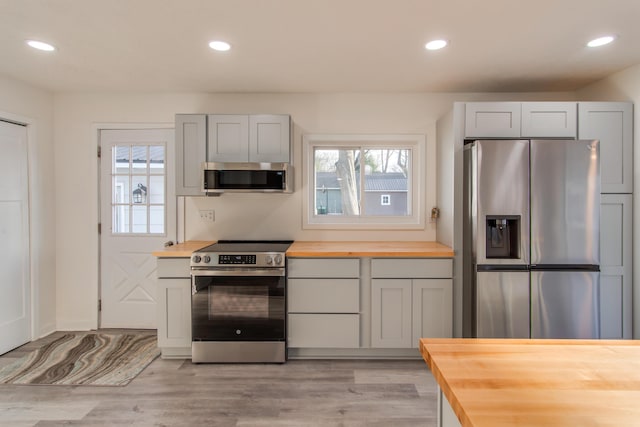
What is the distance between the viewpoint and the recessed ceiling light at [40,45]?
8.20 ft

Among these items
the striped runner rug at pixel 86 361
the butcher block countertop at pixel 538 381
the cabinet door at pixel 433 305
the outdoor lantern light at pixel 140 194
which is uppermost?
the outdoor lantern light at pixel 140 194

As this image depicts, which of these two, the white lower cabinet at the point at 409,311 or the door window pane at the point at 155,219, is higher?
the door window pane at the point at 155,219

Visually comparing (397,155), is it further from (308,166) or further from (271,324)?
(271,324)

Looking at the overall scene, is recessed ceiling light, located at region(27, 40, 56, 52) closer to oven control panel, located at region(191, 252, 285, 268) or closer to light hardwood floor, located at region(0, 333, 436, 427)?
oven control panel, located at region(191, 252, 285, 268)

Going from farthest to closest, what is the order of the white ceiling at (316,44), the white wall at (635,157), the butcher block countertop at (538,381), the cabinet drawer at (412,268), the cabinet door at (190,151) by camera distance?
the cabinet door at (190,151) < the cabinet drawer at (412,268) < the white wall at (635,157) < the white ceiling at (316,44) < the butcher block countertop at (538,381)

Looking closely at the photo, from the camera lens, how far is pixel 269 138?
3314mm

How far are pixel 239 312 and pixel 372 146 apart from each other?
2.04 meters

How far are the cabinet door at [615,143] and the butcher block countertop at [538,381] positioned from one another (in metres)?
2.34

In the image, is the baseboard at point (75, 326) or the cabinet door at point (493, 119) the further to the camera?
the baseboard at point (75, 326)

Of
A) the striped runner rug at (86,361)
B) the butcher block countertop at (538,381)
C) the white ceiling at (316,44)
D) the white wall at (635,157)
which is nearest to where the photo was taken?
the butcher block countertop at (538,381)

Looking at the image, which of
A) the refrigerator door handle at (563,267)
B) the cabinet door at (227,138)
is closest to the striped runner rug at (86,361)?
the cabinet door at (227,138)

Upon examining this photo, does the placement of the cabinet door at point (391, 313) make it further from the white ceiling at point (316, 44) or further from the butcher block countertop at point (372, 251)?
the white ceiling at point (316, 44)

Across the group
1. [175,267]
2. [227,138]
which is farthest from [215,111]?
[175,267]

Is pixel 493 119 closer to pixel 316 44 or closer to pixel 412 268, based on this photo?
pixel 412 268
